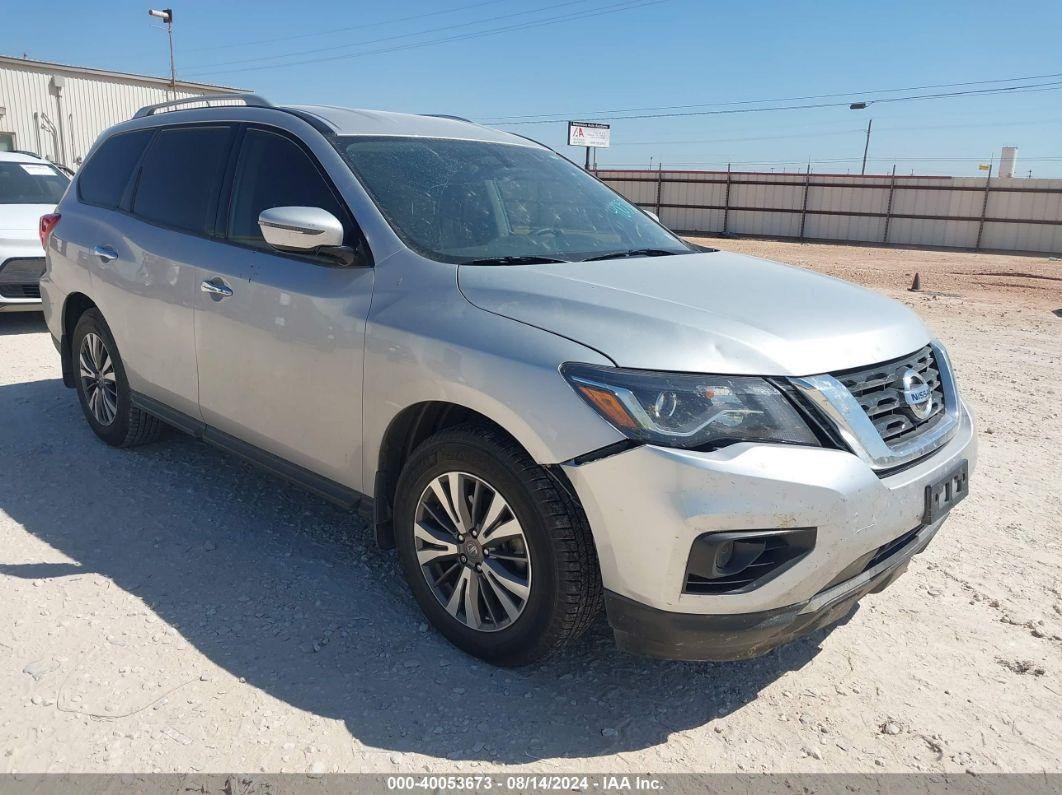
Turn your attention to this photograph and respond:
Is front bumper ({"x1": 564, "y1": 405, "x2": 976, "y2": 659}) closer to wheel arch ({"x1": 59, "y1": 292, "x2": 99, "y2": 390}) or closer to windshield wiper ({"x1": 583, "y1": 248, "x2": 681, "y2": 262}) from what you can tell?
windshield wiper ({"x1": 583, "y1": 248, "x2": 681, "y2": 262})

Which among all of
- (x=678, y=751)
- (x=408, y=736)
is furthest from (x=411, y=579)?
(x=678, y=751)

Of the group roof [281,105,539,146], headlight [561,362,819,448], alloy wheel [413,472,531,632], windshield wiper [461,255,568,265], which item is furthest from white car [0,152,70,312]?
headlight [561,362,819,448]

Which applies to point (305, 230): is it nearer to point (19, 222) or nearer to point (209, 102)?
point (209, 102)

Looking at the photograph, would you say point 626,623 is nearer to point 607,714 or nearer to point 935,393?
point 607,714

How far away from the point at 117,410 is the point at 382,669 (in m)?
2.71

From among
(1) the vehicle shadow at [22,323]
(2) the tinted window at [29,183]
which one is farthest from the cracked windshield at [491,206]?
(2) the tinted window at [29,183]

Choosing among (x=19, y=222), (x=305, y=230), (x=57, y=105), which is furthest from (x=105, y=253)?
(x=57, y=105)

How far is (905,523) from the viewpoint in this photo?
2514 mm

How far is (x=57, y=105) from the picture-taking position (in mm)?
28703

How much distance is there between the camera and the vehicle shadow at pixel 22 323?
8.28 metres

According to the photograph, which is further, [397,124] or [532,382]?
[397,124]

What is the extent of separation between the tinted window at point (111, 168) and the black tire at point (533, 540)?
286 centimetres

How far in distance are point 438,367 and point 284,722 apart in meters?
1.20

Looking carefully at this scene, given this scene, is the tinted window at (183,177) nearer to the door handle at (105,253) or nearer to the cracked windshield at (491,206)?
the door handle at (105,253)
